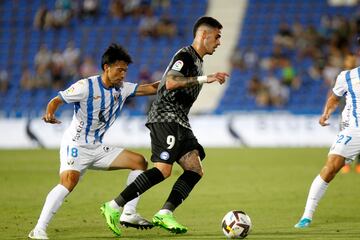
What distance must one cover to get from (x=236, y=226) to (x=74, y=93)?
7.50ft

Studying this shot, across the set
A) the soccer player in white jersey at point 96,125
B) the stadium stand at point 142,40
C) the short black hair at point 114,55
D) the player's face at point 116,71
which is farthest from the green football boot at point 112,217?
the stadium stand at point 142,40

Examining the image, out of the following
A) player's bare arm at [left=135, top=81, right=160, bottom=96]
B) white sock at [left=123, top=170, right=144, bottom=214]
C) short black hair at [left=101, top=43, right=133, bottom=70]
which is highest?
short black hair at [left=101, top=43, right=133, bottom=70]

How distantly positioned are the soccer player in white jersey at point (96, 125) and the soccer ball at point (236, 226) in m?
1.03

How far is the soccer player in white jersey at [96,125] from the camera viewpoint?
29.1 ft

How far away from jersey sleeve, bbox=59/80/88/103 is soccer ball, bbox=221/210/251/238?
208 centimetres

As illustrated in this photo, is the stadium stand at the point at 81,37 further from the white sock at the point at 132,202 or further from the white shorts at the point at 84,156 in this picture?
the white shorts at the point at 84,156

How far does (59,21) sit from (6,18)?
250cm

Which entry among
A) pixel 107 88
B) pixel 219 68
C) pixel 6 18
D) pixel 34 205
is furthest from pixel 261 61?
pixel 107 88

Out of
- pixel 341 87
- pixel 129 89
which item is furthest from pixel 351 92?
pixel 129 89

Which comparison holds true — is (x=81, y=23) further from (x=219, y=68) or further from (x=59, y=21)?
(x=219, y=68)

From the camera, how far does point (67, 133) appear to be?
29.8 ft

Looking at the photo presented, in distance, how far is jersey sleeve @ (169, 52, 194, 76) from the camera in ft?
28.7

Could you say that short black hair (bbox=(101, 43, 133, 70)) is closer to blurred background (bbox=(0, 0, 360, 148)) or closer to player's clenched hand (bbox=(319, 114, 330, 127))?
player's clenched hand (bbox=(319, 114, 330, 127))

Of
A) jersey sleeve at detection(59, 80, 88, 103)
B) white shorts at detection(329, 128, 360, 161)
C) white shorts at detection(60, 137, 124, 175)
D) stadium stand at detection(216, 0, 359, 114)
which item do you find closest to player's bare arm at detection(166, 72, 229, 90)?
jersey sleeve at detection(59, 80, 88, 103)
